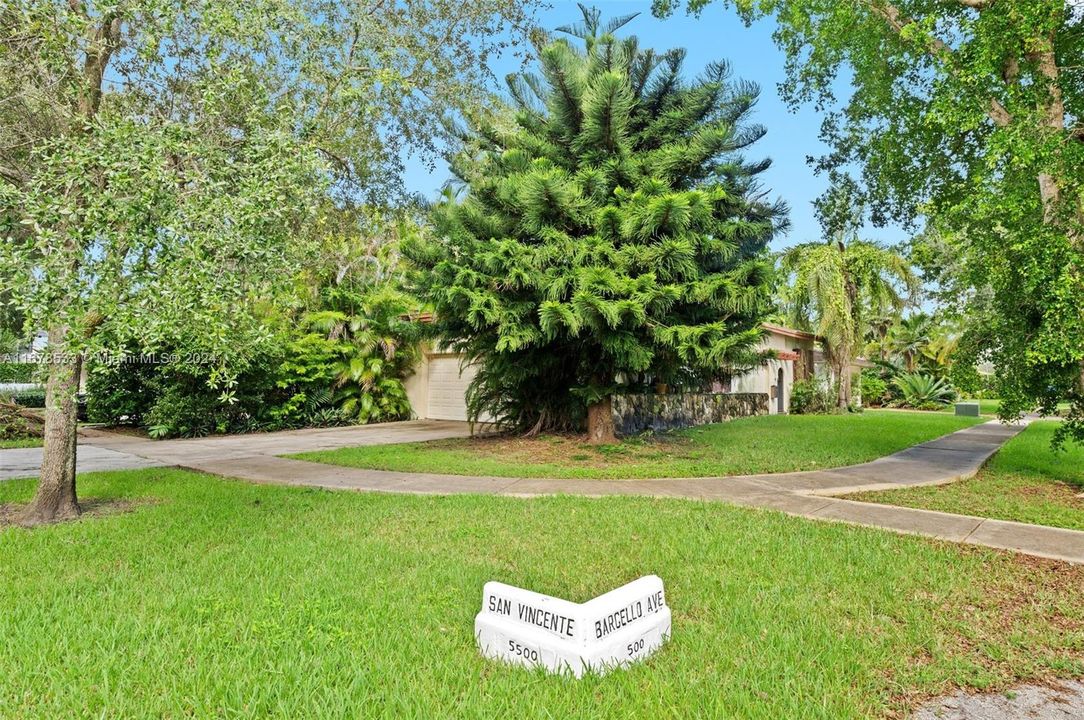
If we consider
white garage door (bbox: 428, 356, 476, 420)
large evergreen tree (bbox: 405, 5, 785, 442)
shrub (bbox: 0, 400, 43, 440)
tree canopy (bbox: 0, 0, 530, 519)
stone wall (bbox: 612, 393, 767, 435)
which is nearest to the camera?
tree canopy (bbox: 0, 0, 530, 519)

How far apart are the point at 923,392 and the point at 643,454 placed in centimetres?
2240

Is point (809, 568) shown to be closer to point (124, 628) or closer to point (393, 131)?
point (124, 628)

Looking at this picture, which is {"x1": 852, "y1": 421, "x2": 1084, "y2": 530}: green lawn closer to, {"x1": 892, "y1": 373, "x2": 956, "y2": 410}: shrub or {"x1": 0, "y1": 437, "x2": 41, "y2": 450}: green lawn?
{"x1": 0, "y1": 437, "x2": 41, "y2": 450}: green lawn

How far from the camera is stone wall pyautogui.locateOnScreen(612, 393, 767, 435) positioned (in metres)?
13.7

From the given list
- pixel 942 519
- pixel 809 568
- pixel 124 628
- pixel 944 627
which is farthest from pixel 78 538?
pixel 942 519

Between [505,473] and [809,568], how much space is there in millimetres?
4864

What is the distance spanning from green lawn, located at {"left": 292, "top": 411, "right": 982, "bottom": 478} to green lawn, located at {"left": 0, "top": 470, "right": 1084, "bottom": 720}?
2946 mm

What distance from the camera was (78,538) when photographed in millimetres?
5172

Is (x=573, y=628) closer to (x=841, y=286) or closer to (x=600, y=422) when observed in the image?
(x=600, y=422)

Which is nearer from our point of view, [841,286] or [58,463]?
[58,463]

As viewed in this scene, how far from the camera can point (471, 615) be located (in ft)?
11.2

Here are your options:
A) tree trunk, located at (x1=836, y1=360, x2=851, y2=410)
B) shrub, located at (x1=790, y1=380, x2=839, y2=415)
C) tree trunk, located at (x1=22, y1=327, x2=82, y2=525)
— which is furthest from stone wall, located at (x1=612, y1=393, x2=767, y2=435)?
tree trunk, located at (x1=22, y1=327, x2=82, y2=525)

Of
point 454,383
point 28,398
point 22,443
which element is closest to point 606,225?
point 454,383

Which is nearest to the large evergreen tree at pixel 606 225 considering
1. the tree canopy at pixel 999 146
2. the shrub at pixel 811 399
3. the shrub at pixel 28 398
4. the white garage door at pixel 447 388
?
the tree canopy at pixel 999 146
